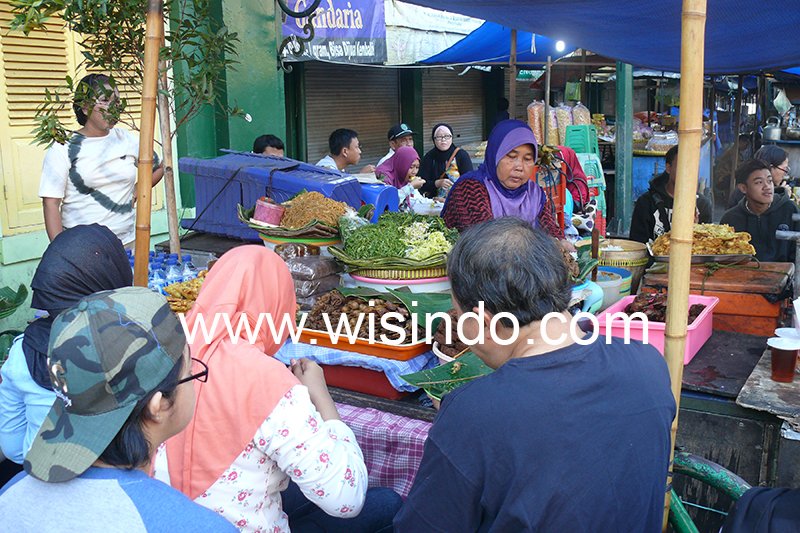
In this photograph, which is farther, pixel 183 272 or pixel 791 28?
pixel 791 28

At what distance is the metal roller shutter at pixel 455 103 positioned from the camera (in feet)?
42.7

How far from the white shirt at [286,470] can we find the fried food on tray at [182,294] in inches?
53.4

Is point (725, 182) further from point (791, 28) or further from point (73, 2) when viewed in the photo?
point (73, 2)

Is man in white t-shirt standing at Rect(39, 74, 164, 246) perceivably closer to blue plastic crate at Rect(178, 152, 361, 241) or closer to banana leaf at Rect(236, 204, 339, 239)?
blue plastic crate at Rect(178, 152, 361, 241)

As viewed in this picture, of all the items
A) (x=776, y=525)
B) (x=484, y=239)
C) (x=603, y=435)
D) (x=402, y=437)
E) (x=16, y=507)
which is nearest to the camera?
(x=16, y=507)

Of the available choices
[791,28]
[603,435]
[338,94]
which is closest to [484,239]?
[603,435]

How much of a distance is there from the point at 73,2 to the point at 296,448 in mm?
2170

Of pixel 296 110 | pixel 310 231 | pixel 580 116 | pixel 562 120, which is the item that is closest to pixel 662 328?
pixel 310 231

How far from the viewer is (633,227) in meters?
5.76

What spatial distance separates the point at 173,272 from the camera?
3.72 m

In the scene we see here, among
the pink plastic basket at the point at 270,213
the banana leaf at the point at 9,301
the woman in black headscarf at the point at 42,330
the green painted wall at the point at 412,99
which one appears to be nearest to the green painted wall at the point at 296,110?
the green painted wall at the point at 412,99

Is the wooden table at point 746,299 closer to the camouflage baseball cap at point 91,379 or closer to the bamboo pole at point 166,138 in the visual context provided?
the bamboo pole at point 166,138

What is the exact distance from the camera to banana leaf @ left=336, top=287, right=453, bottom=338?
10.1 ft

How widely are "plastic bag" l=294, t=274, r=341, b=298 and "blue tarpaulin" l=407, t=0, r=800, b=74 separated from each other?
163 cm
